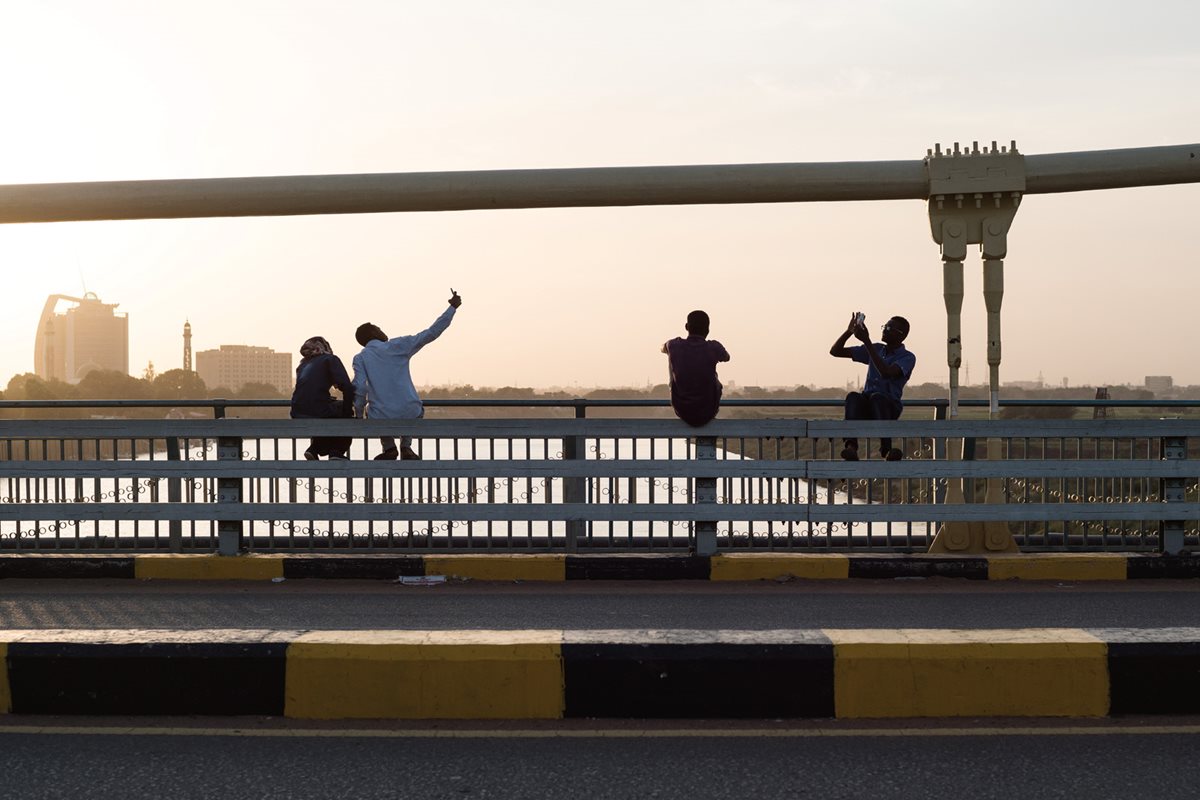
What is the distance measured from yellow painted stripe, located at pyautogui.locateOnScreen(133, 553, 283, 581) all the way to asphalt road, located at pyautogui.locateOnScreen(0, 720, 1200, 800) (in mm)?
4185

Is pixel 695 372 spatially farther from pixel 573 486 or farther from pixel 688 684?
pixel 688 684

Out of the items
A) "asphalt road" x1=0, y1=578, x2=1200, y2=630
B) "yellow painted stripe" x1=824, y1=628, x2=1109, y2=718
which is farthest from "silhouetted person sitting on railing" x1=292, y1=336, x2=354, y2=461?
"yellow painted stripe" x1=824, y1=628, x2=1109, y2=718

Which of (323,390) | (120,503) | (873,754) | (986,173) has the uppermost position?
(986,173)

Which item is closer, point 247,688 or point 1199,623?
point 247,688

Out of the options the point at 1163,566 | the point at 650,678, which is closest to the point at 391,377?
the point at 650,678

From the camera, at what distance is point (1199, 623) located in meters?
7.88

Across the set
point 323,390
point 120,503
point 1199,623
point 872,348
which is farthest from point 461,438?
point 1199,623

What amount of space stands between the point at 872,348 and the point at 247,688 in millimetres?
6400

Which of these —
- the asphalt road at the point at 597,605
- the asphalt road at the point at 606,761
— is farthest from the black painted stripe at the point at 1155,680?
the asphalt road at the point at 597,605

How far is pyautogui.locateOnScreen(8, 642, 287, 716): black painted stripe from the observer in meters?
5.98

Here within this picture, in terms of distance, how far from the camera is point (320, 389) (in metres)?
11.0

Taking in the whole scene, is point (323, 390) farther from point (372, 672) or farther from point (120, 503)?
point (372, 672)

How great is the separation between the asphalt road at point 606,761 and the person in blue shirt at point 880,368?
16.5 ft

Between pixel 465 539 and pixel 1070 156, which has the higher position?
pixel 1070 156
